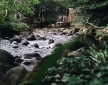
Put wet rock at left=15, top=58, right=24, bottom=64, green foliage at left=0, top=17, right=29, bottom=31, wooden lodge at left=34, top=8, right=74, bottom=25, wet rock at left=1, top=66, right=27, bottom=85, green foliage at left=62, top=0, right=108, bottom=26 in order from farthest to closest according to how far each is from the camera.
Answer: wooden lodge at left=34, top=8, right=74, bottom=25
green foliage at left=0, top=17, right=29, bottom=31
green foliage at left=62, top=0, right=108, bottom=26
wet rock at left=15, top=58, right=24, bottom=64
wet rock at left=1, top=66, right=27, bottom=85

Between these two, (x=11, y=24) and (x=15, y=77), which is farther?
(x=11, y=24)

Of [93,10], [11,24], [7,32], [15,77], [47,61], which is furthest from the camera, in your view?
[11,24]

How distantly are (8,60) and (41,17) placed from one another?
24.3 metres

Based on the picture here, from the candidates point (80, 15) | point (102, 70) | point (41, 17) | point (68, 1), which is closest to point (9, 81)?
point (102, 70)

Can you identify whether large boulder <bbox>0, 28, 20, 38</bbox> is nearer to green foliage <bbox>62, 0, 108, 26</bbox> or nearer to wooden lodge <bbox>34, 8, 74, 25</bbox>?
green foliage <bbox>62, 0, 108, 26</bbox>

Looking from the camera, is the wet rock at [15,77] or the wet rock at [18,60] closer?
the wet rock at [15,77]

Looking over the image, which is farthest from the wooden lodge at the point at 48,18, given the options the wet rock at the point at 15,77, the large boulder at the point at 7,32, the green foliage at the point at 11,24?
the wet rock at the point at 15,77

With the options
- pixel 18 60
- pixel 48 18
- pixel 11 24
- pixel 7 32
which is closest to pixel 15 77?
pixel 18 60

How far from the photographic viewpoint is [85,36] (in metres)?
7.18

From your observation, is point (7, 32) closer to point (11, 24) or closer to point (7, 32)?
point (7, 32)

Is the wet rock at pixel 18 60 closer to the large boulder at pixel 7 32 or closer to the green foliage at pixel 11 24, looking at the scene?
the green foliage at pixel 11 24

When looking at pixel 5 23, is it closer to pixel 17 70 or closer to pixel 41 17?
pixel 17 70

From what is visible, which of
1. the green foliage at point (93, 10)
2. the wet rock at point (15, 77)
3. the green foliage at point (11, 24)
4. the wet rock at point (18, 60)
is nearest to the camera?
the wet rock at point (15, 77)

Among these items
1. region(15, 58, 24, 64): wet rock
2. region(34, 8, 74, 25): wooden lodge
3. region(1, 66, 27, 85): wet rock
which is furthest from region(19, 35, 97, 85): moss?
region(34, 8, 74, 25): wooden lodge
